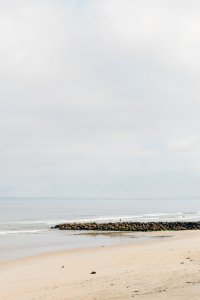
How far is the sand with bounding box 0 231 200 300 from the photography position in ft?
40.1

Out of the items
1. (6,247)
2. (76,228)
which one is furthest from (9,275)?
(76,228)

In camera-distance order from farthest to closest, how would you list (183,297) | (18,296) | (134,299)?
1. (18,296)
2. (134,299)
3. (183,297)

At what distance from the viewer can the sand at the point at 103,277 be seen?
12.2 metres

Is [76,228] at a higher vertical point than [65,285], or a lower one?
higher

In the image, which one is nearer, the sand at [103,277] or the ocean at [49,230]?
the sand at [103,277]

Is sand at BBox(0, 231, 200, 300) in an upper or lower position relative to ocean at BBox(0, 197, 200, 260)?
lower

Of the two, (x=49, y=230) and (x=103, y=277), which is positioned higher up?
(x=49, y=230)

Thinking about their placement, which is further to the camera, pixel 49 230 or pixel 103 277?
pixel 49 230

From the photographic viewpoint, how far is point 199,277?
45.6 ft

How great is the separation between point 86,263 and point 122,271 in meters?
4.17

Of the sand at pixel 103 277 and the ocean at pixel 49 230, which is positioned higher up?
the ocean at pixel 49 230

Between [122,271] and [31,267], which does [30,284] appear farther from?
[31,267]

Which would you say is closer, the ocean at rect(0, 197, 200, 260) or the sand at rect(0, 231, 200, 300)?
the sand at rect(0, 231, 200, 300)

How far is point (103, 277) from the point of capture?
1611cm
